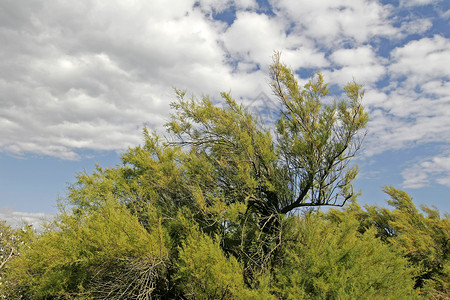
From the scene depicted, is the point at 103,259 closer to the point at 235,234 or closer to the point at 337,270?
the point at 235,234

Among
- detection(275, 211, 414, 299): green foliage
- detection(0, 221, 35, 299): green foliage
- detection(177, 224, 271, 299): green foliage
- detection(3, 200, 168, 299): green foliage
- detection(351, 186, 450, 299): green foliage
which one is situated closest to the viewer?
detection(275, 211, 414, 299): green foliage

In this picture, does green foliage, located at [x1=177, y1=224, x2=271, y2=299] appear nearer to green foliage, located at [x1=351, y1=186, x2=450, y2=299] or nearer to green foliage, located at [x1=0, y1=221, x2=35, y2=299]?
green foliage, located at [x1=0, y1=221, x2=35, y2=299]

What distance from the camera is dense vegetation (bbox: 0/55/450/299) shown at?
21.2 ft

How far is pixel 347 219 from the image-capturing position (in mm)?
8086

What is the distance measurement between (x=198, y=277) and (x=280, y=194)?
3701mm

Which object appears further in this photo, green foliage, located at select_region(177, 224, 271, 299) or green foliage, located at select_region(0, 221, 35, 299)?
green foliage, located at select_region(0, 221, 35, 299)

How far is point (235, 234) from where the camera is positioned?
8.84 meters

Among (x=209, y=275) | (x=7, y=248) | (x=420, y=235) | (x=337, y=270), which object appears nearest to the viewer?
(x=337, y=270)

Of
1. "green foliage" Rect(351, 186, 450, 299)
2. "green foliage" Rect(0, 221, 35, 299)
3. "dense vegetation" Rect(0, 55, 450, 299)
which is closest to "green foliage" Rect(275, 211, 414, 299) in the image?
"dense vegetation" Rect(0, 55, 450, 299)

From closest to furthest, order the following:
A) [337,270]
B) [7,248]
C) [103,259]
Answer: [337,270], [103,259], [7,248]

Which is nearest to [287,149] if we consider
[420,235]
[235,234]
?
[235,234]

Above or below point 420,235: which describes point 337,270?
below

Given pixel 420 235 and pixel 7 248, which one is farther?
pixel 420 235

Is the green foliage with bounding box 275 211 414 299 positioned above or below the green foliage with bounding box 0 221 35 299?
above
